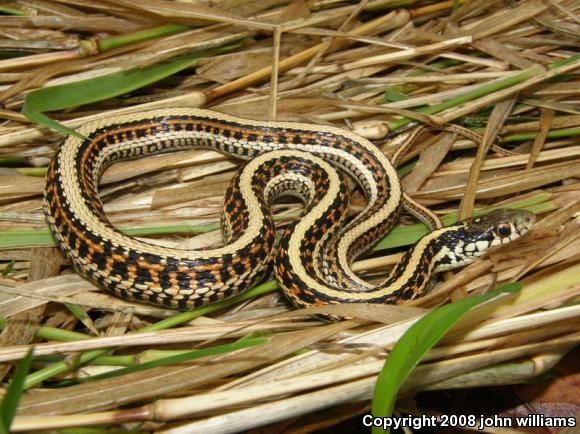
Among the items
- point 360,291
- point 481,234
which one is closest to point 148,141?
point 360,291

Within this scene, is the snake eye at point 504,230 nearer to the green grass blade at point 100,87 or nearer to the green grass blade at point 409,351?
the green grass blade at point 409,351

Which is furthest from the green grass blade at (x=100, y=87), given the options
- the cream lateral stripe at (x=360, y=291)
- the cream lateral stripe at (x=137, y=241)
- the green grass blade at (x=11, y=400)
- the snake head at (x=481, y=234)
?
the snake head at (x=481, y=234)

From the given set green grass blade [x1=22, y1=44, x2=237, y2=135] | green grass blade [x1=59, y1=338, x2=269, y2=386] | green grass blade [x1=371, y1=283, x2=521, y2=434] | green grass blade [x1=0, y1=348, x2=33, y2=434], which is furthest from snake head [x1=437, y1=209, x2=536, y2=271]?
green grass blade [x1=0, y1=348, x2=33, y2=434]

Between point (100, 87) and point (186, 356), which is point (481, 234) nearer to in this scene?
point (186, 356)

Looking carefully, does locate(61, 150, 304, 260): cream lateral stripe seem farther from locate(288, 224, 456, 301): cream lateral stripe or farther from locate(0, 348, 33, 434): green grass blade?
locate(0, 348, 33, 434): green grass blade

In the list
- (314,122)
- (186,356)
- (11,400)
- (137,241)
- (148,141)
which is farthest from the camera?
(314,122)

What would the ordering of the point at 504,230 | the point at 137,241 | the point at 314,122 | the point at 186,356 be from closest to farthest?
the point at 186,356 < the point at 137,241 < the point at 504,230 < the point at 314,122

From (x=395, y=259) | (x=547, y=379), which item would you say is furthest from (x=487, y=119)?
(x=547, y=379)
